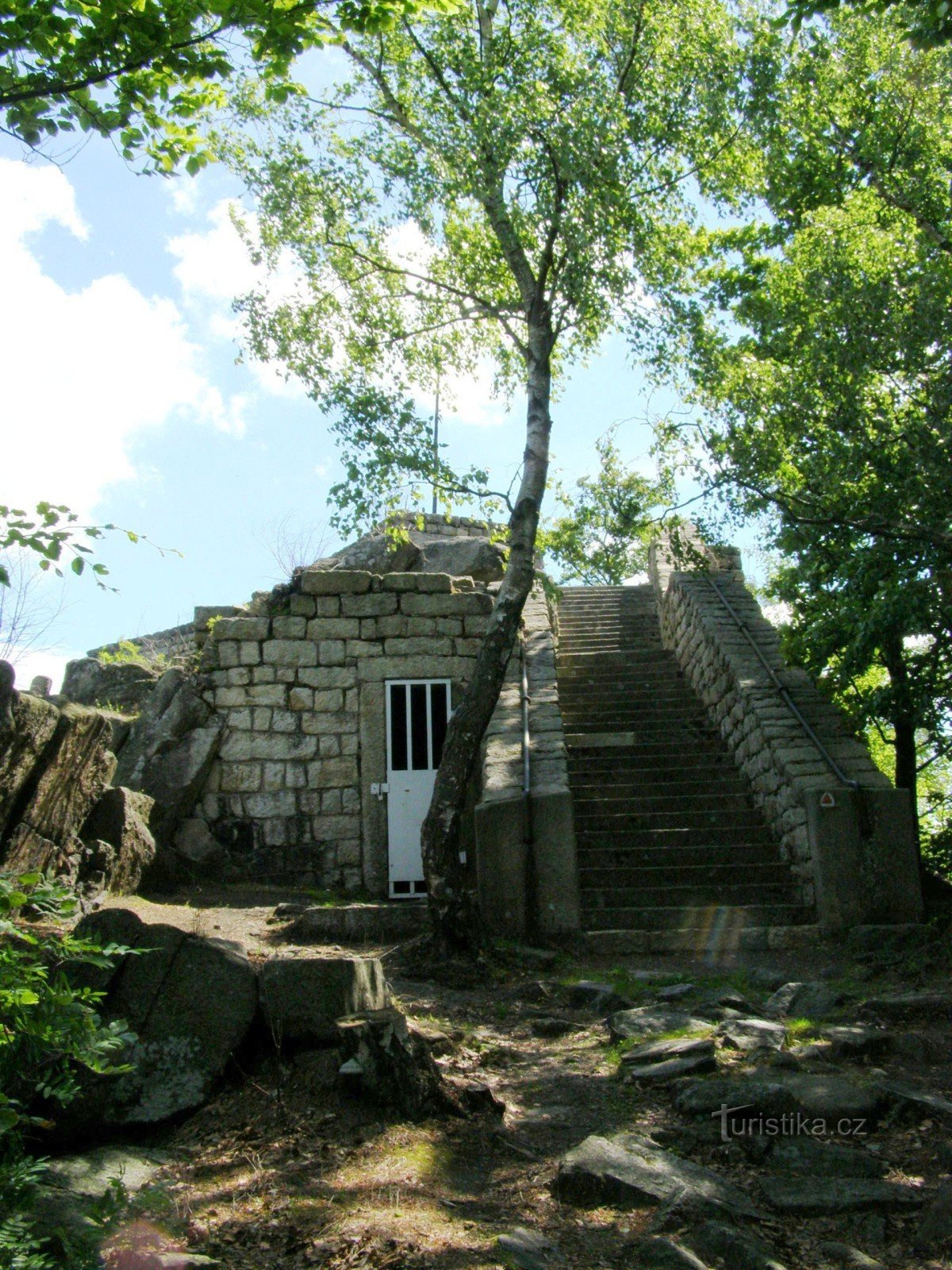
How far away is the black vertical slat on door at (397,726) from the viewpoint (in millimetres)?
10469

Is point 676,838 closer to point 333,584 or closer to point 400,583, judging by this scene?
point 400,583

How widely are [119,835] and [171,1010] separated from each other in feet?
12.1

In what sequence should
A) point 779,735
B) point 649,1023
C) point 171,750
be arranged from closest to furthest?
point 649,1023
point 779,735
point 171,750

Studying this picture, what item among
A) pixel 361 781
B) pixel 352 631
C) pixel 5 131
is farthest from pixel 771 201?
pixel 5 131

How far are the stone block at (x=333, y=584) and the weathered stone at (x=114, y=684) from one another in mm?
1786

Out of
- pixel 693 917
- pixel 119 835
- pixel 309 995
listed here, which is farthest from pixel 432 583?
pixel 309 995

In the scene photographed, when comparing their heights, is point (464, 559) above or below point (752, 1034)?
above

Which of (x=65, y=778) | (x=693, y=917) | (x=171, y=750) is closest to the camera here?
(x=65, y=778)

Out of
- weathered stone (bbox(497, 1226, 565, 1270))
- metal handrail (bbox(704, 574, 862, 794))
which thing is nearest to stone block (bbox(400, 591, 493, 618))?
metal handrail (bbox(704, 574, 862, 794))

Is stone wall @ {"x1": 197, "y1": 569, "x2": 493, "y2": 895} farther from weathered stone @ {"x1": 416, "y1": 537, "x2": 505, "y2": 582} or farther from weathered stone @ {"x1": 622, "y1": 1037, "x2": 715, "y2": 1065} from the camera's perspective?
weathered stone @ {"x1": 622, "y1": 1037, "x2": 715, "y2": 1065}

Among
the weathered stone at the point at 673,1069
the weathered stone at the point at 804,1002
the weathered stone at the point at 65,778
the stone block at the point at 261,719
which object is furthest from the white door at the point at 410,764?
the weathered stone at the point at 673,1069

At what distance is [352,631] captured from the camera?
10.7 meters

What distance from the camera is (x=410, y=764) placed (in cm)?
1045

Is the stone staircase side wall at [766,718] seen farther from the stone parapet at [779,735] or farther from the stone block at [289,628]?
the stone block at [289,628]
